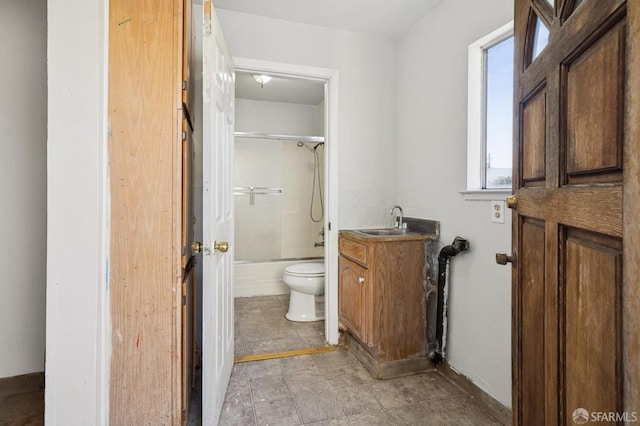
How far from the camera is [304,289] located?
289 centimetres

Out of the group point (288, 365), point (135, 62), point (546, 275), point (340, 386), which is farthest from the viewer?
point (288, 365)

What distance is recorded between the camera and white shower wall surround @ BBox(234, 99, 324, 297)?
3.94 metres

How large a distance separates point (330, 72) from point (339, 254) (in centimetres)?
141

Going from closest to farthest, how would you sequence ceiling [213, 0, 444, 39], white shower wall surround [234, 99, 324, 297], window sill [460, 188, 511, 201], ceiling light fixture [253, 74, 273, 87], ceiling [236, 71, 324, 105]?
window sill [460, 188, 511, 201]
ceiling [213, 0, 444, 39]
ceiling light fixture [253, 74, 273, 87]
ceiling [236, 71, 324, 105]
white shower wall surround [234, 99, 324, 297]

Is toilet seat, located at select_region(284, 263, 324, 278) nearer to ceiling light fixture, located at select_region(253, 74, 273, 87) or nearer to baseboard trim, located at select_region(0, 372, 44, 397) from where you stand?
baseboard trim, located at select_region(0, 372, 44, 397)

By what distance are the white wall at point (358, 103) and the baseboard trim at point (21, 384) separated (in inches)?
81.1

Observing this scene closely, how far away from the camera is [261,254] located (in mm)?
4008

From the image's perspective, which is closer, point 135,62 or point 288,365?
point 135,62

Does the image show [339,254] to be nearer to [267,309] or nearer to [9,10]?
[267,309]

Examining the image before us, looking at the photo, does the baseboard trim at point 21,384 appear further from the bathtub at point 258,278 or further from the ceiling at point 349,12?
the ceiling at point 349,12

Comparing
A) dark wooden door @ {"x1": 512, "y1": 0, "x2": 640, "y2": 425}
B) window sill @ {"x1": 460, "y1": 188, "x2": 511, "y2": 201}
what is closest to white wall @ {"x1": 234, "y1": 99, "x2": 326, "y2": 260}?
window sill @ {"x1": 460, "y1": 188, "x2": 511, "y2": 201}

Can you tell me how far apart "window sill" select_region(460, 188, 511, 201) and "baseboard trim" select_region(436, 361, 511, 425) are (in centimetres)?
106

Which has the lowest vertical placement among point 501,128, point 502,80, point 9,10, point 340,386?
point 340,386

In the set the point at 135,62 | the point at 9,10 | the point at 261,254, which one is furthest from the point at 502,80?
the point at 261,254
